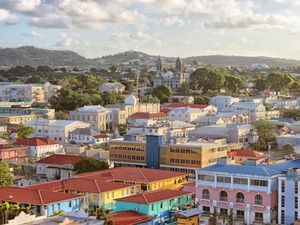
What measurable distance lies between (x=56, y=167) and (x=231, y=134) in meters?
14.0

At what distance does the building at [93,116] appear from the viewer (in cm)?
5025

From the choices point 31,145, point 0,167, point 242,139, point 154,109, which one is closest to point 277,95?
point 154,109

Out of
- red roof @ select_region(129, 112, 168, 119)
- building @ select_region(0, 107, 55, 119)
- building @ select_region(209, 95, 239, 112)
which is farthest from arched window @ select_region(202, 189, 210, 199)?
building @ select_region(209, 95, 239, 112)

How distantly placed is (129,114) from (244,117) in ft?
32.4

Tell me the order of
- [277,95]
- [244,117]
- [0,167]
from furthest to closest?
1. [277,95]
2. [244,117]
3. [0,167]

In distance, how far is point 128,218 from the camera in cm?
2011

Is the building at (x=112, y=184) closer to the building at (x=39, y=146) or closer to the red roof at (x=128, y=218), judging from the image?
the red roof at (x=128, y=218)

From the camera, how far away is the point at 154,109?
5988cm

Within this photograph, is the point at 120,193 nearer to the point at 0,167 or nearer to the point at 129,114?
the point at 0,167

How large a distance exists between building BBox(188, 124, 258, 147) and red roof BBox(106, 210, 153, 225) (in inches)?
810

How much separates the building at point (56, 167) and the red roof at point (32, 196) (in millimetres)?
7997

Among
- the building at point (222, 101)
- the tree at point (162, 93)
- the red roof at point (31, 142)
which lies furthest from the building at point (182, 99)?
the red roof at point (31, 142)

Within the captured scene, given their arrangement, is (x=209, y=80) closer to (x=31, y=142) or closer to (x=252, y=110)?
(x=252, y=110)

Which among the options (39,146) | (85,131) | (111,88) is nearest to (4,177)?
(39,146)
